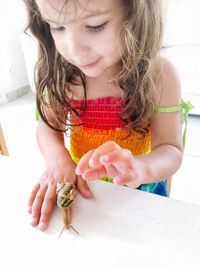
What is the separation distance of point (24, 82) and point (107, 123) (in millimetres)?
2124

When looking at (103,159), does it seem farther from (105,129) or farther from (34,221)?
(105,129)

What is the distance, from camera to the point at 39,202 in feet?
1.49

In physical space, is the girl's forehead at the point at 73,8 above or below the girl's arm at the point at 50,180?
above

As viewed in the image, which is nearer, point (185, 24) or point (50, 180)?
point (50, 180)

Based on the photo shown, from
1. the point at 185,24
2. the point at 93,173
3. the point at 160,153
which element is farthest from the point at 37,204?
the point at 185,24

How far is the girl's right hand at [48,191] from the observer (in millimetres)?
433

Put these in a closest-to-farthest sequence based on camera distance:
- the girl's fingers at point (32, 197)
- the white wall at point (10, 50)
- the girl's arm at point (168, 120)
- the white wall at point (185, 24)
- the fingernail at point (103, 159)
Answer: the fingernail at point (103, 159)
the girl's fingers at point (32, 197)
the girl's arm at point (168, 120)
the white wall at point (185, 24)
the white wall at point (10, 50)

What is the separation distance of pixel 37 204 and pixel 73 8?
32 centimetres

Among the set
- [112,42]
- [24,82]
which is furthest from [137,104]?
[24,82]

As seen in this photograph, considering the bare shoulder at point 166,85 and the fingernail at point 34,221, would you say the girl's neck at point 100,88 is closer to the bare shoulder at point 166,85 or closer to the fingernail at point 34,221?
the bare shoulder at point 166,85

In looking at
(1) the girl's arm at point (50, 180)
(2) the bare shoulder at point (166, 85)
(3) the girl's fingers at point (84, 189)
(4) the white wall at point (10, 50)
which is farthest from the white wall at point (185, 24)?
(3) the girl's fingers at point (84, 189)

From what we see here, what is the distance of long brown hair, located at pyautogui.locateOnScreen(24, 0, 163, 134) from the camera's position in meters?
0.50

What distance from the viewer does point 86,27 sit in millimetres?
444

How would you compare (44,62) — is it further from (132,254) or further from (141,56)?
(132,254)
